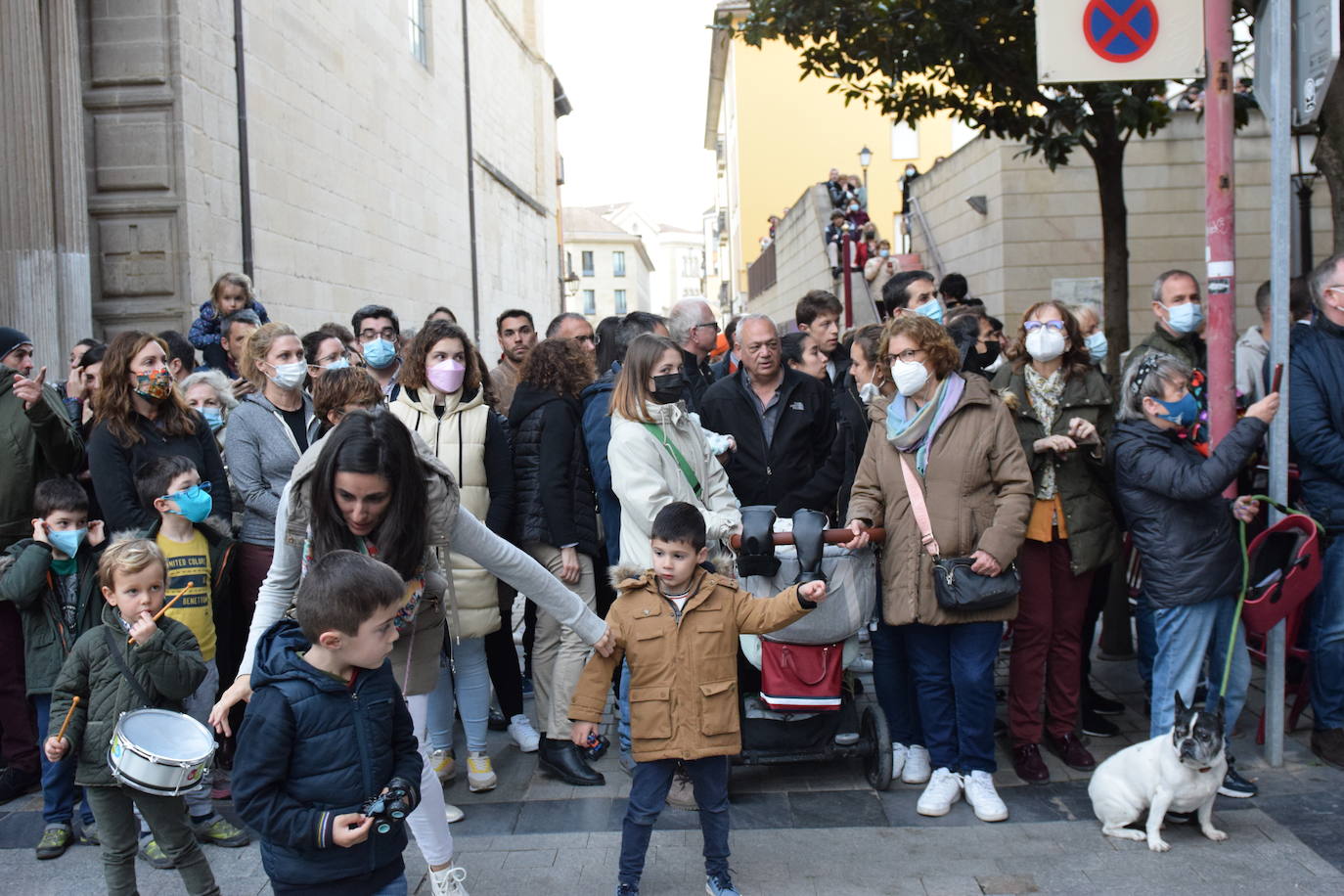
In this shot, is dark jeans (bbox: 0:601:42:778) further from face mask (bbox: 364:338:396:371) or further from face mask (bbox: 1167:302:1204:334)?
face mask (bbox: 1167:302:1204:334)

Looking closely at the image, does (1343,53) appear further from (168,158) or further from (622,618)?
(168,158)

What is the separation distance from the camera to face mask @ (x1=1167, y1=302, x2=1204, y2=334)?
5480 millimetres

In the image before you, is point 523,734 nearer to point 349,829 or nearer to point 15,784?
point 15,784

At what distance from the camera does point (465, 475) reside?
5.40m

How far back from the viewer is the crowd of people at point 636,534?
13.4 ft

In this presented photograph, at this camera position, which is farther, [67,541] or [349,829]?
[67,541]

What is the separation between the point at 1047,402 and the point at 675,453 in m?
1.71

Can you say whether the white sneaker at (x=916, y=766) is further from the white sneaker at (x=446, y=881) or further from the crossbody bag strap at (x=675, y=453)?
the white sneaker at (x=446, y=881)

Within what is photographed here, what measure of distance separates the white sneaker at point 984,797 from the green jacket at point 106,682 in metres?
3.07

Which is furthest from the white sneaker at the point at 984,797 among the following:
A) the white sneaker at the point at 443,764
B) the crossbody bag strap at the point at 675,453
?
the white sneaker at the point at 443,764

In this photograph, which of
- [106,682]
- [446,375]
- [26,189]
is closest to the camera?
[106,682]

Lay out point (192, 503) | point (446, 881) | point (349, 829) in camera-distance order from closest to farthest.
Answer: point (349, 829) < point (446, 881) < point (192, 503)

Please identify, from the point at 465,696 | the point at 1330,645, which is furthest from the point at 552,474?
the point at 1330,645

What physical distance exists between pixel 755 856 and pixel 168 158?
328 inches
